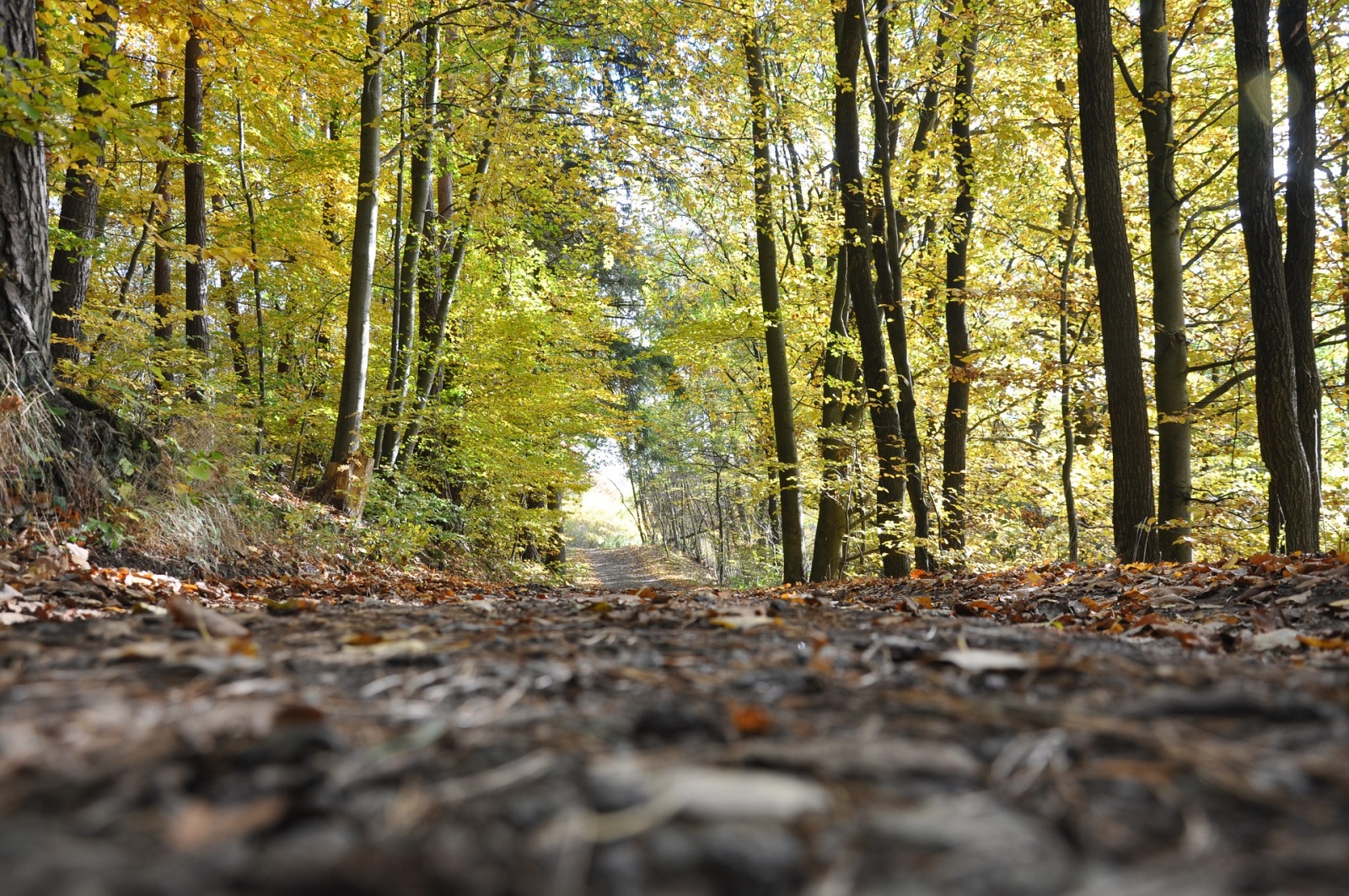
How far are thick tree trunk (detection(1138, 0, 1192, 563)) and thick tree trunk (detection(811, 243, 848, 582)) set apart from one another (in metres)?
3.51

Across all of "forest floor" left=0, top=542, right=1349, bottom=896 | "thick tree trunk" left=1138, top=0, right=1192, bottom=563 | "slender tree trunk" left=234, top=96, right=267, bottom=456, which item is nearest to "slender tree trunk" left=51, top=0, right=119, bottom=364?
"slender tree trunk" left=234, top=96, right=267, bottom=456

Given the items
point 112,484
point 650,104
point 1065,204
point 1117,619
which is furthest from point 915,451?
point 1065,204

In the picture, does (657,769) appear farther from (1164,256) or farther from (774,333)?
(774,333)

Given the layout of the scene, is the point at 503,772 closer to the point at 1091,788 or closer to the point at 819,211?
the point at 1091,788

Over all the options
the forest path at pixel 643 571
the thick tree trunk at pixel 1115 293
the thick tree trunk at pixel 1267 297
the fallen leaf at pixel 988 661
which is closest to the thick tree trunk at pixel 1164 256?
the thick tree trunk at pixel 1115 293

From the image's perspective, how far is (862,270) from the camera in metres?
8.48

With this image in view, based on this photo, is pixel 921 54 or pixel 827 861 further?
pixel 921 54

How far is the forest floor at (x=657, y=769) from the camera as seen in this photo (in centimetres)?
76

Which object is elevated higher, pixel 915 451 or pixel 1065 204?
pixel 1065 204

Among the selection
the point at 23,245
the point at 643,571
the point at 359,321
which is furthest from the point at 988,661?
the point at 643,571

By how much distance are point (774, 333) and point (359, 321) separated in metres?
5.81

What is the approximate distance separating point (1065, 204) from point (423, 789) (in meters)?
16.3

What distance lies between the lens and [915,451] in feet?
28.2

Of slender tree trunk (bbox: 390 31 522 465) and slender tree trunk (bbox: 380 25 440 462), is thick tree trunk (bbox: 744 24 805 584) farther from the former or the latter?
slender tree trunk (bbox: 380 25 440 462)
